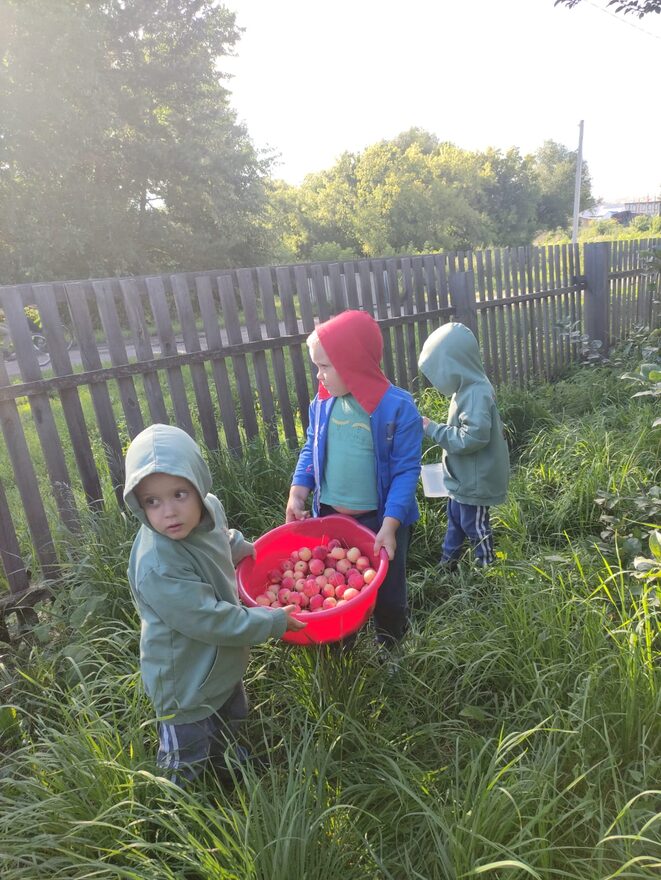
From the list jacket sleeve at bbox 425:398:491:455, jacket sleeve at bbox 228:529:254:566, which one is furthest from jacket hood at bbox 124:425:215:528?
jacket sleeve at bbox 425:398:491:455

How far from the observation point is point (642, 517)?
266 cm

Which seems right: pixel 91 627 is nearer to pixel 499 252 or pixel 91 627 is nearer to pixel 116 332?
pixel 116 332

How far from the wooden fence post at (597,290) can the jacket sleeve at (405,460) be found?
618 cm

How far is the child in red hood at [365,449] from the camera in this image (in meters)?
2.18

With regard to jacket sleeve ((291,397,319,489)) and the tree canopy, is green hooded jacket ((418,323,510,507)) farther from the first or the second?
the tree canopy

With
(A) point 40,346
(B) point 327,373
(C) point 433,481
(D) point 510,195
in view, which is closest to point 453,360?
(C) point 433,481

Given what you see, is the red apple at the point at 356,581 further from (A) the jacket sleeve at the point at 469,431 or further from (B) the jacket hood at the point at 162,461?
(A) the jacket sleeve at the point at 469,431

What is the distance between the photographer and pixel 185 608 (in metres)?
1.57

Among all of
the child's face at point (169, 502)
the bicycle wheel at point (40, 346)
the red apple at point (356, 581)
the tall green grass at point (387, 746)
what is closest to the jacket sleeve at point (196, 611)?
the child's face at point (169, 502)

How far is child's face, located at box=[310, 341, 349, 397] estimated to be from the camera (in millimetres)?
2188

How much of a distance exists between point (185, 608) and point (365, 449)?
1018 mm

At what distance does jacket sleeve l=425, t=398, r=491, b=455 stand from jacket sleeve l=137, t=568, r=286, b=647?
1462 mm

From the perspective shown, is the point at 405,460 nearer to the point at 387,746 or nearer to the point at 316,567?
the point at 316,567

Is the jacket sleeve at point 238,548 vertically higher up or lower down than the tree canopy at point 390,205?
lower down
